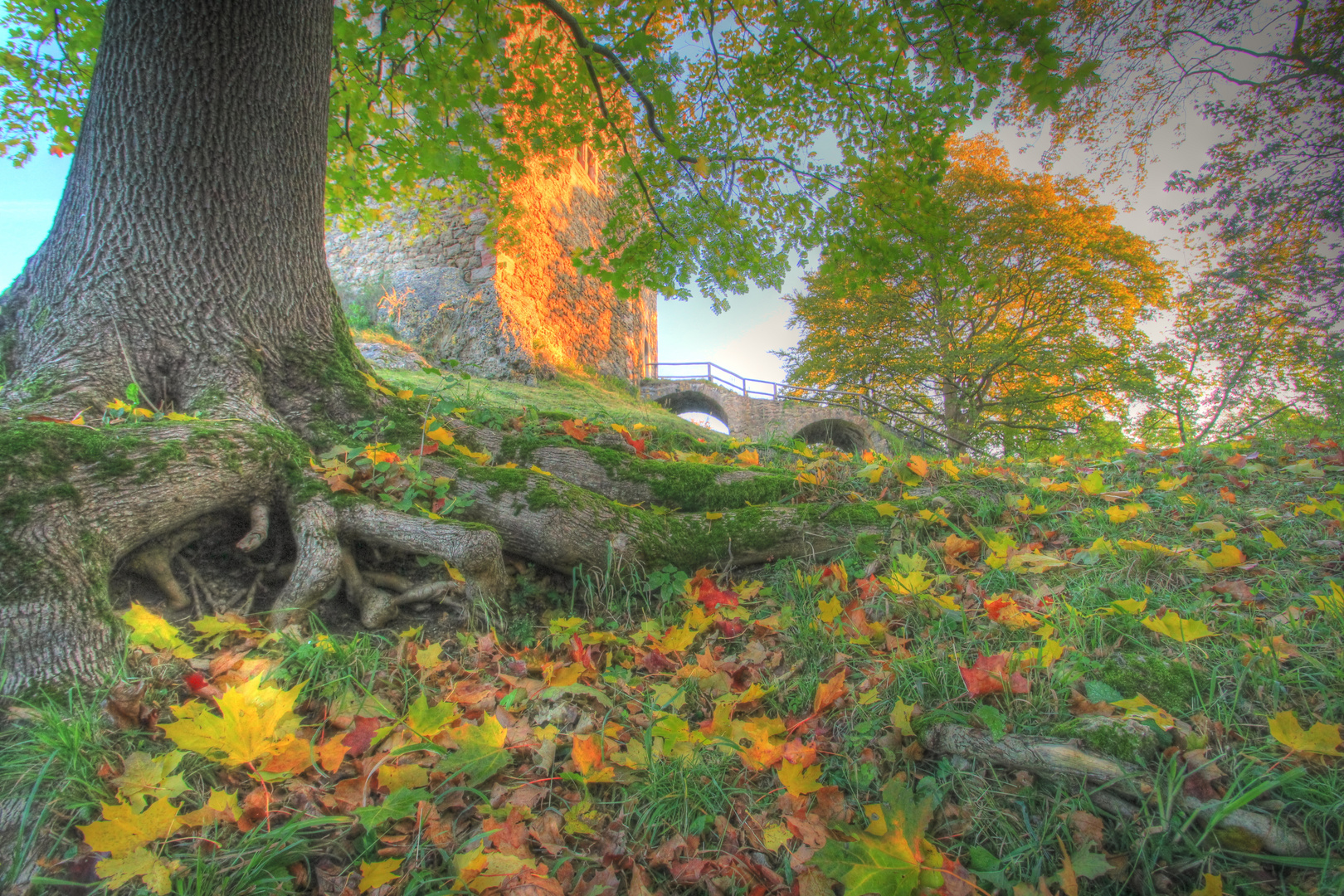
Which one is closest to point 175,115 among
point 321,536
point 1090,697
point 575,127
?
point 321,536

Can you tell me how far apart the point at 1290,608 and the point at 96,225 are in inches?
180

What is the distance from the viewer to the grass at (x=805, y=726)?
96 cm

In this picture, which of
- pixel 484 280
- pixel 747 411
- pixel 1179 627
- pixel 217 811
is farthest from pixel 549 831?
pixel 747 411

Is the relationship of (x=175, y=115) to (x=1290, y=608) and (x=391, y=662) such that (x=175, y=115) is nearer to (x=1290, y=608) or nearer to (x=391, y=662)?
(x=391, y=662)

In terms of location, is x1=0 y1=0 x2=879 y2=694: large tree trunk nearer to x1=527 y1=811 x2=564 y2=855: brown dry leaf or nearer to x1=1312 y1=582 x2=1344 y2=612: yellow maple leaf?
x1=527 y1=811 x2=564 y2=855: brown dry leaf

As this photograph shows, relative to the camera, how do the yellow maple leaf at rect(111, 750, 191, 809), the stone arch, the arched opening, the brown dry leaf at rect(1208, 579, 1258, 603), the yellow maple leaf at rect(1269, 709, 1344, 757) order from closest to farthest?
the yellow maple leaf at rect(1269, 709, 1344, 757) → the yellow maple leaf at rect(111, 750, 191, 809) → the brown dry leaf at rect(1208, 579, 1258, 603) → the arched opening → the stone arch

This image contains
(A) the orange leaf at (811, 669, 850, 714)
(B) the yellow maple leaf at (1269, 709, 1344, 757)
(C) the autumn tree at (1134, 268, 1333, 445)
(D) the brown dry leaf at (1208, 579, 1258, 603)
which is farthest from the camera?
(C) the autumn tree at (1134, 268, 1333, 445)

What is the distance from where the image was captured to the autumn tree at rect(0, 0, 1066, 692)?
1.59 metres

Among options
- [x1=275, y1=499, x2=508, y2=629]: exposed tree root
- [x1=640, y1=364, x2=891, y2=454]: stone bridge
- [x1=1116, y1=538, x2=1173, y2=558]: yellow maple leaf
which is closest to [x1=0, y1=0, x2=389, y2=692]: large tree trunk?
[x1=275, y1=499, x2=508, y2=629]: exposed tree root

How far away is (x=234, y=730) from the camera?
3.55 ft

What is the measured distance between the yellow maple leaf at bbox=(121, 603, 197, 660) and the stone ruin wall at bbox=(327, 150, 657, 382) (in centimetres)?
692

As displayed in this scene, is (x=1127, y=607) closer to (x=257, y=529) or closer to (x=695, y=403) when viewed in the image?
(x=257, y=529)

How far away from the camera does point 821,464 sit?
3047 millimetres

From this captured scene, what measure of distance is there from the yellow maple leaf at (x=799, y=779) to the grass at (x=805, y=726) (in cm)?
3
